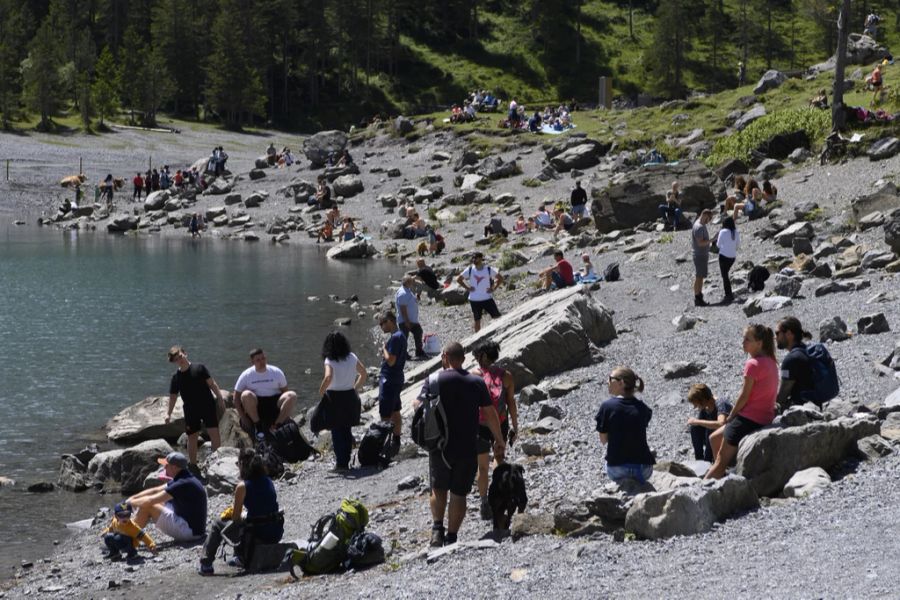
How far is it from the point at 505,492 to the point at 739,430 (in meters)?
2.49

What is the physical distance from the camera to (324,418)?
667 inches

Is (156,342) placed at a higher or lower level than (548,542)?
lower

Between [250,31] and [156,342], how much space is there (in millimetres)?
84931

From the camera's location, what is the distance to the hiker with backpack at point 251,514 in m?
13.1

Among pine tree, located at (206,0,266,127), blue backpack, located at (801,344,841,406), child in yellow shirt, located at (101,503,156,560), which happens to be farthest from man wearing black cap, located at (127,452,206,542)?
pine tree, located at (206,0,266,127)

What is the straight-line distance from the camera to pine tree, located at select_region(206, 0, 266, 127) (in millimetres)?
103312

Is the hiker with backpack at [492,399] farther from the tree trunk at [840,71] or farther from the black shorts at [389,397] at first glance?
the tree trunk at [840,71]

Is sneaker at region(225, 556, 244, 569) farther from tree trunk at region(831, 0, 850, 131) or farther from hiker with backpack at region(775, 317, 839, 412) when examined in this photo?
tree trunk at region(831, 0, 850, 131)

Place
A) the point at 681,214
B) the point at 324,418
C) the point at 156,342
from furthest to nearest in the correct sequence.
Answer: the point at 681,214
the point at 156,342
the point at 324,418

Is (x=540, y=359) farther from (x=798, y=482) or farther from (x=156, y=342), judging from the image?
(x=156, y=342)

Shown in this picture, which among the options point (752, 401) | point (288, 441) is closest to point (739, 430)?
point (752, 401)

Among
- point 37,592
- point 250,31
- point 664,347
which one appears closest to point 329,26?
point 250,31

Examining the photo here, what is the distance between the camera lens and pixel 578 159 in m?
57.3

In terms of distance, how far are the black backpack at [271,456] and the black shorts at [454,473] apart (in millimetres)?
4833
